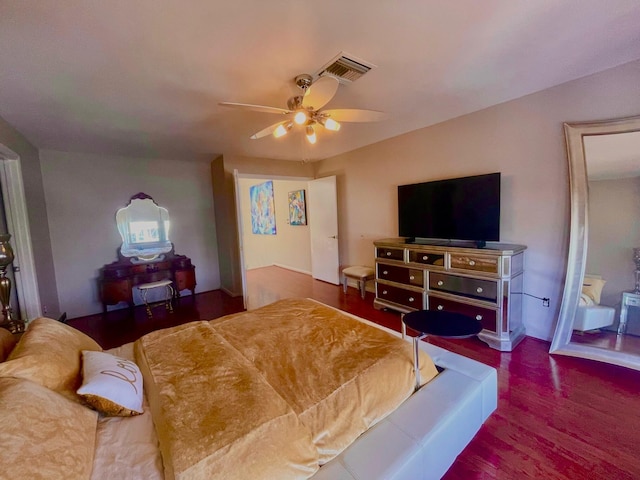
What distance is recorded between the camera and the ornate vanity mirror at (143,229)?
422cm

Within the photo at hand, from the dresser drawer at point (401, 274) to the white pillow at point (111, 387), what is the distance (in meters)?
2.77

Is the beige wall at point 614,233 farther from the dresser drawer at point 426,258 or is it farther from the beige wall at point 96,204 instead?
the beige wall at point 96,204

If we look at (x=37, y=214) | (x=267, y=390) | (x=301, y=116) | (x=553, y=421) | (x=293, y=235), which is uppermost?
(x=301, y=116)

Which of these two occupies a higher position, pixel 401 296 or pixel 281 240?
pixel 281 240

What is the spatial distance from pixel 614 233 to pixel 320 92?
2661 mm

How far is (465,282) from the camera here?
2.76 m

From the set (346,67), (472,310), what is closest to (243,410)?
(346,67)

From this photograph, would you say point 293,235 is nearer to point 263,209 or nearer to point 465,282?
point 263,209

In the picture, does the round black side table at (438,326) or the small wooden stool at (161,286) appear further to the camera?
the small wooden stool at (161,286)

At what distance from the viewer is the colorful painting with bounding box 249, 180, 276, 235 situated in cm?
703

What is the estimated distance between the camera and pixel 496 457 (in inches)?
58.3

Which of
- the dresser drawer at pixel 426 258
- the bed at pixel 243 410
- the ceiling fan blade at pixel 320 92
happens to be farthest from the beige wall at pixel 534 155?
the ceiling fan blade at pixel 320 92

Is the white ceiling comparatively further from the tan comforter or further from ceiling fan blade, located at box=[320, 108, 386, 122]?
the tan comforter

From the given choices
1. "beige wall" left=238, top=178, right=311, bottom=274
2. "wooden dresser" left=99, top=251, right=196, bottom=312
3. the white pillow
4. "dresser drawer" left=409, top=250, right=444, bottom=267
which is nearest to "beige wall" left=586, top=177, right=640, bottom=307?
"dresser drawer" left=409, top=250, right=444, bottom=267
